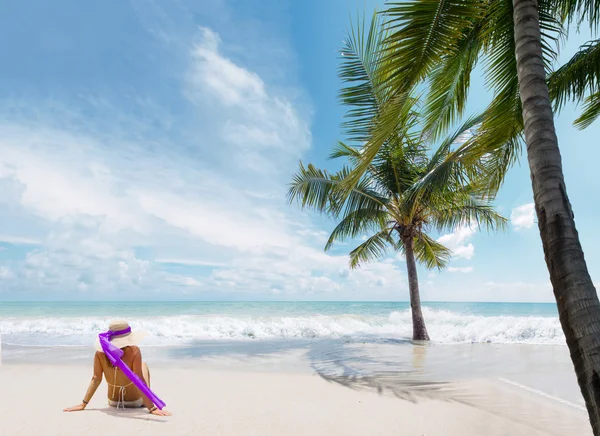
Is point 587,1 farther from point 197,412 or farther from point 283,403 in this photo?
point 197,412

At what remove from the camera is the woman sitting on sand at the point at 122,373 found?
3.45 m

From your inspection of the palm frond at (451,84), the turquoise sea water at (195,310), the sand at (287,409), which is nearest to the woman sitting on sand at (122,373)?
the sand at (287,409)

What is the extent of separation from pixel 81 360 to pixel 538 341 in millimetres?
12335

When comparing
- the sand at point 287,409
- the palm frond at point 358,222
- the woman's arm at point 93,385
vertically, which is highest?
the palm frond at point 358,222

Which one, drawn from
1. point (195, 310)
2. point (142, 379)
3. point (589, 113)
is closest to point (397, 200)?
point (589, 113)

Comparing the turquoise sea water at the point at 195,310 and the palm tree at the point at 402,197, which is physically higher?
the palm tree at the point at 402,197

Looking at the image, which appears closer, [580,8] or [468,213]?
[580,8]

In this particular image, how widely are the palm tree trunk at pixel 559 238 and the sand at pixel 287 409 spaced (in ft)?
6.90

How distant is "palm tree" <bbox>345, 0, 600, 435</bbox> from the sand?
2263 millimetres

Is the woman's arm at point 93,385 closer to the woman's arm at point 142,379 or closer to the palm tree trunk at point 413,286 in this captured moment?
the woman's arm at point 142,379

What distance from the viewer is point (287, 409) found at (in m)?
4.29

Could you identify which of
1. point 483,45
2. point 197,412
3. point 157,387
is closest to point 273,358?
point 157,387

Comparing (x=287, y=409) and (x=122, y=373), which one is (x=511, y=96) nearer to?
(x=287, y=409)

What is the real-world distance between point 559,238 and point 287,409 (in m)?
3.33
